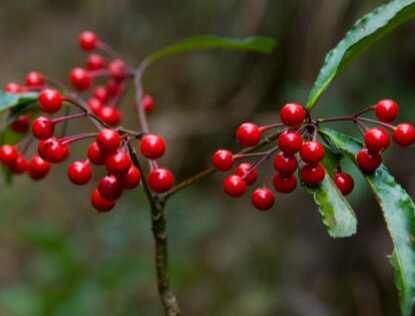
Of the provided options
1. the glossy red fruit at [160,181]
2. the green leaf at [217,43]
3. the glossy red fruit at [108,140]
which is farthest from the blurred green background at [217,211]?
the glossy red fruit at [108,140]

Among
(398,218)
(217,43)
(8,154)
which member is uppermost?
(217,43)

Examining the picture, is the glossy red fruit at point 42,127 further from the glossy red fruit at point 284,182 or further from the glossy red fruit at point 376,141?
the glossy red fruit at point 376,141

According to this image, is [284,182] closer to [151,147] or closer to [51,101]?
[151,147]

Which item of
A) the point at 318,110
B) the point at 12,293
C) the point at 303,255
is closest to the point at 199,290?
the point at 303,255

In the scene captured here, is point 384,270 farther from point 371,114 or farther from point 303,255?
point 371,114

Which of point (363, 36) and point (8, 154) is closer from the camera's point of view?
point (363, 36)

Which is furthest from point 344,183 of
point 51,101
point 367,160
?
point 51,101
